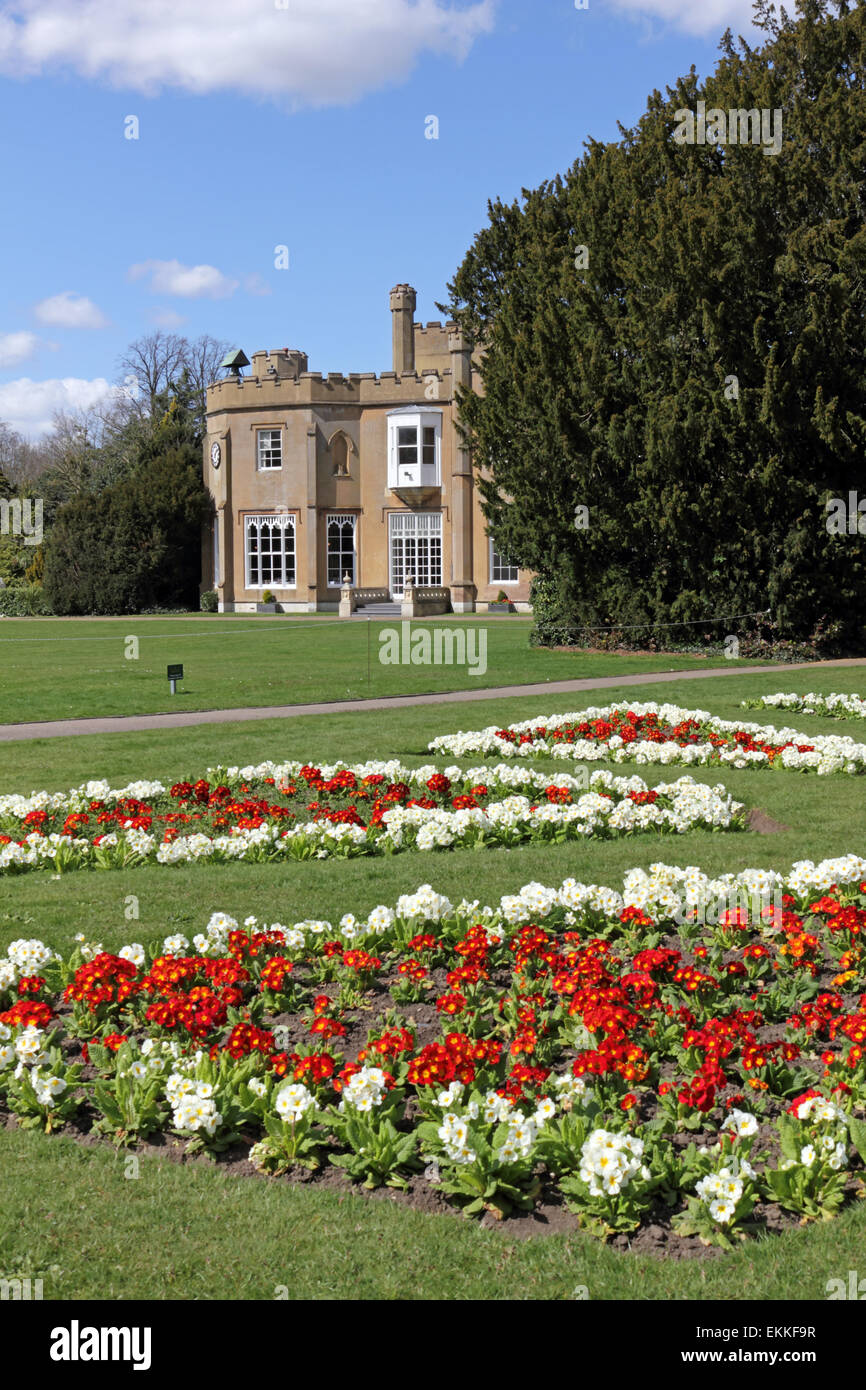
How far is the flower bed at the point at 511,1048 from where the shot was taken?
12.3ft

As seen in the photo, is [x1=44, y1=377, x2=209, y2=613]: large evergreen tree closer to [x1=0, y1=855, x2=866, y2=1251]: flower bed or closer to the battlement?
the battlement

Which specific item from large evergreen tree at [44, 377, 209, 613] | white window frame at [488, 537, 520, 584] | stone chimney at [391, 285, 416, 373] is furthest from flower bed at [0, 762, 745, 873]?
stone chimney at [391, 285, 416, 373]

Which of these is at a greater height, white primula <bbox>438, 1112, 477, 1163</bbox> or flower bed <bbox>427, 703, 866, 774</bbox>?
flower bed <bbox>427, 703, 866, 774</bbox>

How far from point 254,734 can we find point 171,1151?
8522 millimetres

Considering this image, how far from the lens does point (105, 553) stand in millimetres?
44781

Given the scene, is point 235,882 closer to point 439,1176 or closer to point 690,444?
point 439,1176

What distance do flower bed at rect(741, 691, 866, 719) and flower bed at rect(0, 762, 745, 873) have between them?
5.26 meters

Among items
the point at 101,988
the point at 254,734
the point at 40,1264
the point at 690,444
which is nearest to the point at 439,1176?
the point at 40,1264

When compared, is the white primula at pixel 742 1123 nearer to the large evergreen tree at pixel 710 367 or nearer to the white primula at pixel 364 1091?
the white primula at pixel 364 1091

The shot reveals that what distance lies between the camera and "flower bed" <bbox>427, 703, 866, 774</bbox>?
1044cm

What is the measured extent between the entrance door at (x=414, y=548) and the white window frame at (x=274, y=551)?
12.8 ft

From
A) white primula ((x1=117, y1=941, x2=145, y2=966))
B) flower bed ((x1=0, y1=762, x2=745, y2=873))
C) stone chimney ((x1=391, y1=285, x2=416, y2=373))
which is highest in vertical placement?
stone chimney ((x1=391, y1=285, x2=416, y2=373))

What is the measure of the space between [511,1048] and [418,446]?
40.1 m

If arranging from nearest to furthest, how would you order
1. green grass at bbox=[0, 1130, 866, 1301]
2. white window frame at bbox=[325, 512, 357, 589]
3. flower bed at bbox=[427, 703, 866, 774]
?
green grass at bbox=[0, 1130, 866, 1301] < flower bed at bbox=[427, 703, 866, 774] < white window frame at bbox=[325, 512, 357, 589]
